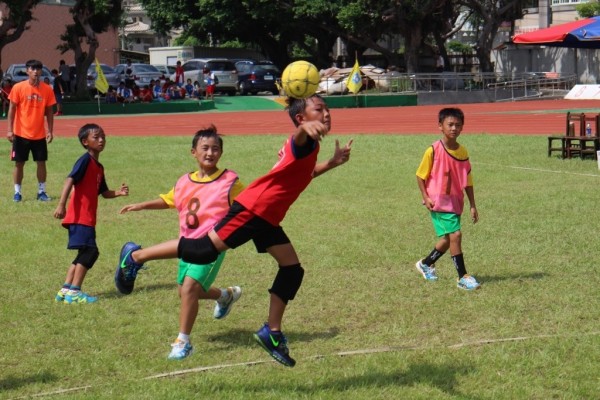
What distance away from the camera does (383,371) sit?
607 cm

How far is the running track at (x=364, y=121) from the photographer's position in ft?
89.4

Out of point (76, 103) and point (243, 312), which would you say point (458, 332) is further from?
point (76, 103)

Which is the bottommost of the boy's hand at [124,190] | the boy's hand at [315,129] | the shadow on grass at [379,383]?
the shadow on grass at [379,383]

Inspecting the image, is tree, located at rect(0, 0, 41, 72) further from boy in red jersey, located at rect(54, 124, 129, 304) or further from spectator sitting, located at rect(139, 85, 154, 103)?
boy in red jersey, located at rect(54, 124, 129, 304)

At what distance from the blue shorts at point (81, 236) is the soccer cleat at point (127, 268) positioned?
3.46 ft

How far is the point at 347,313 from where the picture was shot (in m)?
7.63

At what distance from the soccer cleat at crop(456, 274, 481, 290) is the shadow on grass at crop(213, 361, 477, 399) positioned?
2283 millimetres

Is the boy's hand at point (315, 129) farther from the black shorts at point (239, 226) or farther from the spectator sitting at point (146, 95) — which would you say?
the spectator sitting at point (146, 95)

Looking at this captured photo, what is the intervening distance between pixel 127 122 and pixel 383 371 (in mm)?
27541

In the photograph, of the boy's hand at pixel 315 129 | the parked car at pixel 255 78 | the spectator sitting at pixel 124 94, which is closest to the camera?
the boy's hand at pixel 315 129

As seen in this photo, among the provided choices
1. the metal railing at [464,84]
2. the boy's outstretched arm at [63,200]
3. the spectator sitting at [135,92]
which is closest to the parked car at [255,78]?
the metal railing at [464,84]

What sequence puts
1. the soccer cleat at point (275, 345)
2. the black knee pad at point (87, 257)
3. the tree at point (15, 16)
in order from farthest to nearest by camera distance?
the tree at point (15, 16)
the black knee pad at point (87, 257)
the soccer cleat at point (275, 345)

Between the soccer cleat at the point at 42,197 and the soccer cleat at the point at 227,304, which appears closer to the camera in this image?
the soccer cleat at the point at 227,304

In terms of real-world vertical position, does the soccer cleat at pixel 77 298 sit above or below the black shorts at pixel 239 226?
below
